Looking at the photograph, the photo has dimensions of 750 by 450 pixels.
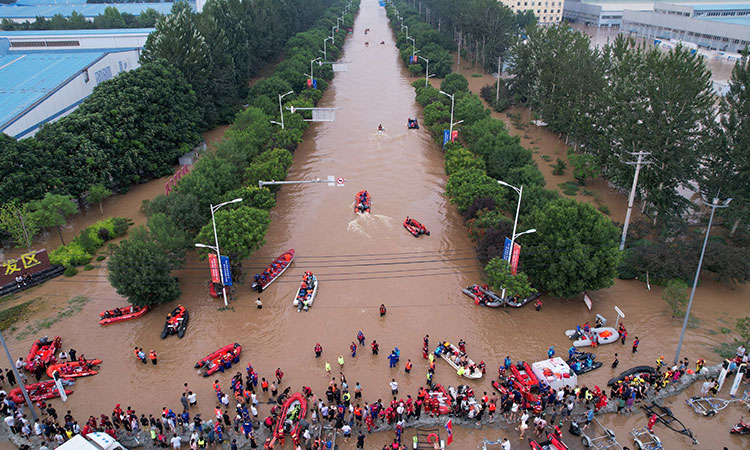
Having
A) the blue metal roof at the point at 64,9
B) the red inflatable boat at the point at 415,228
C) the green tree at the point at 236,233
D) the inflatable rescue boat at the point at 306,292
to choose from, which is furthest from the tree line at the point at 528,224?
the blue metal roof at the point at 64,9

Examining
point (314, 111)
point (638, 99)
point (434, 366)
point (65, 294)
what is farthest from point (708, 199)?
point (65, 294)

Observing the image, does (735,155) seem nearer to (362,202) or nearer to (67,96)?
(362,202)

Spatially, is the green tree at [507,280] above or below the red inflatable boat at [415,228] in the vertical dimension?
above

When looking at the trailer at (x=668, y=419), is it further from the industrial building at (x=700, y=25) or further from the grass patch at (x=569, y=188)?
the industrial building at (x=700, y=25)

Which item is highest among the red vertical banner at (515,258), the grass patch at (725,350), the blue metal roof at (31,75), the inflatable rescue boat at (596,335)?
the blue metal roof at (31,75)

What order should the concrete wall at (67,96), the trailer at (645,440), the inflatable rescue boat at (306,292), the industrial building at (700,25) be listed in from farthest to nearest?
the industrial building at (700,25)
the concrete wall at (67,96)
the inflatable rescue boat at (306,292)
the trailer at (645,440)

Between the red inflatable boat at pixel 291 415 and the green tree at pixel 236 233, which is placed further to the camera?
the green tree at pixel 236 233

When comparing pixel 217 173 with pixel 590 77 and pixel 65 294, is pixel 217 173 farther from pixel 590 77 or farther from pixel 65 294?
pixel 590 77

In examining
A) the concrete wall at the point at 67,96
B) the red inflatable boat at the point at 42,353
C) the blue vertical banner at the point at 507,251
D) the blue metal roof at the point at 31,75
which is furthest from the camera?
the blue metal roof at the point at 31,75

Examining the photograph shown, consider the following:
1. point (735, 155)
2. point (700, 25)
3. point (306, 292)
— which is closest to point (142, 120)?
point (306, 292)
